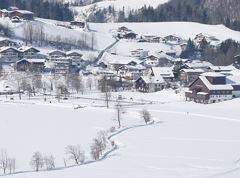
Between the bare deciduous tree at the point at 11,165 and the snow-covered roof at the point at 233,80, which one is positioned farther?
the snow-covered roof at the point at 233,80

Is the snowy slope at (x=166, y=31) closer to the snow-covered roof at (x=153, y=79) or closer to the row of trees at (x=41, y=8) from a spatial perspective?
the row of trees at (x=41, y=8)

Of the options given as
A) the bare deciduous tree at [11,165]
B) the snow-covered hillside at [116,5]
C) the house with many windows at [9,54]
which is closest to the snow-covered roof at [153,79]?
the house with many windows at [9,54]

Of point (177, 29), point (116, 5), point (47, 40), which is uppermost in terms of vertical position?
point (116, 5)

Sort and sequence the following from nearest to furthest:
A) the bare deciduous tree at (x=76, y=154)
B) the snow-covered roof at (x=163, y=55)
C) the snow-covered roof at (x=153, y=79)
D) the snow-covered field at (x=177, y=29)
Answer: the bare deciduous tree at (x=76, y=154), the snow-covered roof at (x=153, y=79), the snow-covered roof at (x=163, y=55), the snow-covered field at (x=177, y=29)

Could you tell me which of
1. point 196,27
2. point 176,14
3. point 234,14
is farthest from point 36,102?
point 234,14

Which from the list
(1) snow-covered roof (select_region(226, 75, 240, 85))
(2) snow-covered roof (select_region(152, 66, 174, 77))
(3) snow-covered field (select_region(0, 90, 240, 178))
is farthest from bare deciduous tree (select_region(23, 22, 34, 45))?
(1) snow-covered roof (select_region(226, 75, 240, 85))

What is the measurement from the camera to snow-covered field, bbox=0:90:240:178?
1112 centimetres

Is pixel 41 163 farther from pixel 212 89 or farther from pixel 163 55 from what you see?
pixel 163 55

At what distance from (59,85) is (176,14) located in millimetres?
25762

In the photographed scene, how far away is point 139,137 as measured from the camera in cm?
1522

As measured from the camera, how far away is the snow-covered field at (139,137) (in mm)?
11117

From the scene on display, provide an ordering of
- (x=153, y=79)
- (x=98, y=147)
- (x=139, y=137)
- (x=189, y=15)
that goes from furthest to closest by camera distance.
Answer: (x=189, y=15)
(x=153, y=79)
(x=139, y=137)
(x=98, y=147)

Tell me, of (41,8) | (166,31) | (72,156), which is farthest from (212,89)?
(41,8)

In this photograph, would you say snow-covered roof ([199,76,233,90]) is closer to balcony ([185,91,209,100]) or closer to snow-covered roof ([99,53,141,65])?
balcony ([185,91,209,100])
